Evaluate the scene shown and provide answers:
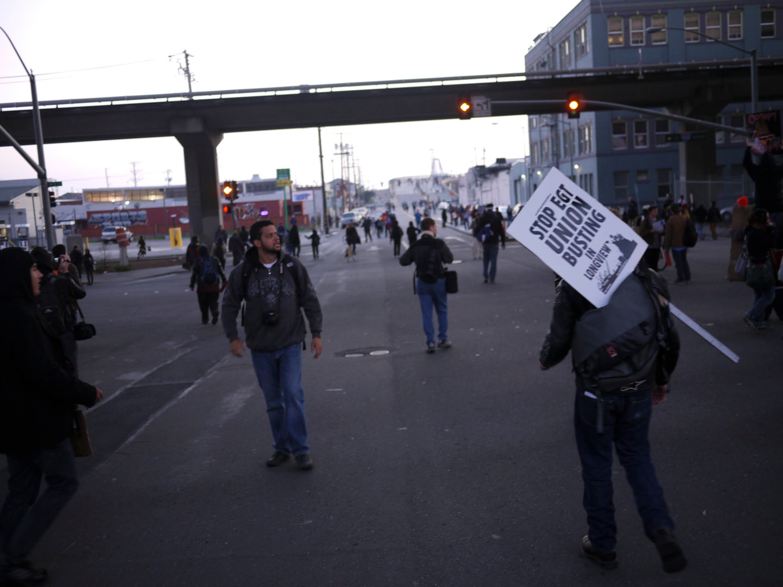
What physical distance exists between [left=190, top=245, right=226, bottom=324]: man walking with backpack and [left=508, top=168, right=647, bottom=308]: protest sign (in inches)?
511

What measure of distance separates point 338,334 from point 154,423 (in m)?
6.25

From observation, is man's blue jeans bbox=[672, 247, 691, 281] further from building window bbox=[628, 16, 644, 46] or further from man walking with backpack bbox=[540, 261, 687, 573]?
building window bbox=[628, 16, 644, 46]

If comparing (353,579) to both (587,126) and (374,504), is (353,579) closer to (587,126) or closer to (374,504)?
(374,504)

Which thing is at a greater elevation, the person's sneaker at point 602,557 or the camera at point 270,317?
the camera at point 270,317

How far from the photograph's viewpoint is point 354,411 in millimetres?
8977

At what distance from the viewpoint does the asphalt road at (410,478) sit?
4992mm

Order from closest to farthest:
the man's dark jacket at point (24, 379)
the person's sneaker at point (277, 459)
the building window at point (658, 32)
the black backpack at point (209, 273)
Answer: the man's dark jacket at point (24, 379), the person's sneaker at point (277, 459), the black backpack at point (209, 273), the building window at point (658, 32)

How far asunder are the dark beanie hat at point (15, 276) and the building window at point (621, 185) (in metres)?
61.8

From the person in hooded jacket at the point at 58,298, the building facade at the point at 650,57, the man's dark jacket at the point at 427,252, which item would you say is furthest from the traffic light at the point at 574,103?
the building facade at the point at 650,57

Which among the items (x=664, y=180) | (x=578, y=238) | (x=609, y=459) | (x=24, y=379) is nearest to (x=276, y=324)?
(x=24, y=379)

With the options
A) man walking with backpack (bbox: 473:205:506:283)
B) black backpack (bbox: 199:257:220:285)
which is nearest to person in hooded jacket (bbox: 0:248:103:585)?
black backpack (bbox: 199:257:220:285)

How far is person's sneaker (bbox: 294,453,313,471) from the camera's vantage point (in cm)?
693

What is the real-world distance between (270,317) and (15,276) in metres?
2.28

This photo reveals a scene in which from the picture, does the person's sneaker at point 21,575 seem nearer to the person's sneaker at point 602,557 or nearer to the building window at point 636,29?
the person's sneaker at point 602,557
